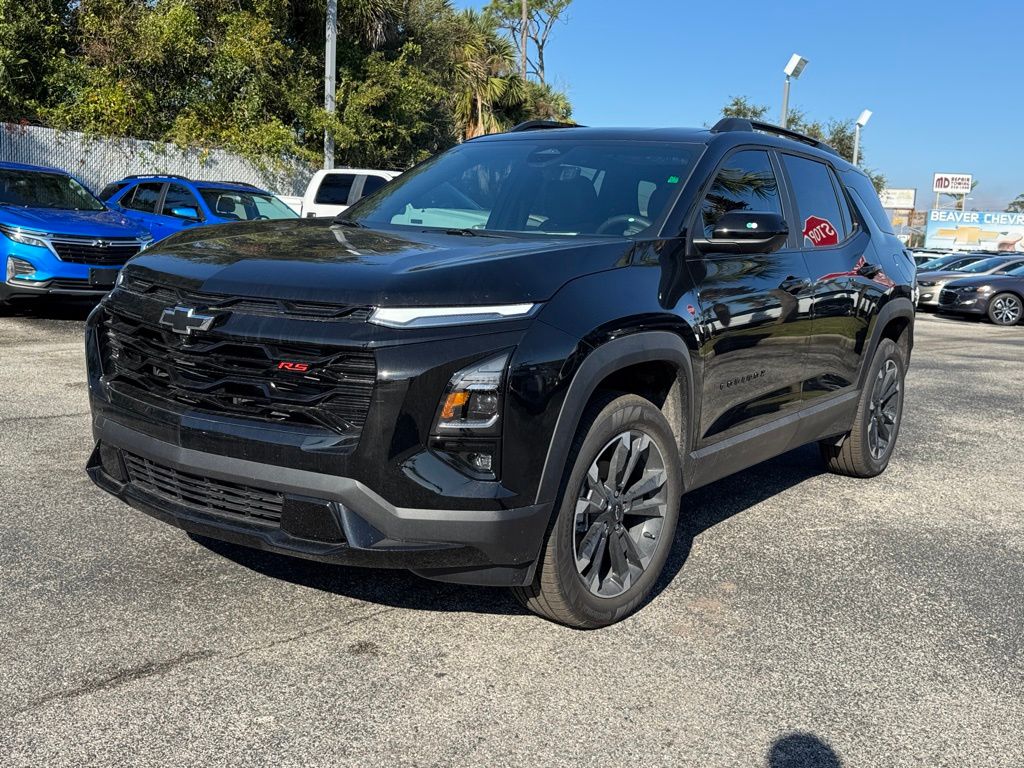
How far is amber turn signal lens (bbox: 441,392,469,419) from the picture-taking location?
296 cm

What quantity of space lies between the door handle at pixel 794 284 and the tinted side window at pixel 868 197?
1.30 meters

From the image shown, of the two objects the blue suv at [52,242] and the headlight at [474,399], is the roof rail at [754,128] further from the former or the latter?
the blue suv at [52,242]

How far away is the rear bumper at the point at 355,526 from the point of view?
9.81 feet

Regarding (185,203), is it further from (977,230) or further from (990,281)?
(977,230)

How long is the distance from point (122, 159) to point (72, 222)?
11.1m

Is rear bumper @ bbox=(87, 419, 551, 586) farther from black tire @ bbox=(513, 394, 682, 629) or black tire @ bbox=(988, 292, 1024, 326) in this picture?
black tire @ bbox=(988, 292, 1024, 326)

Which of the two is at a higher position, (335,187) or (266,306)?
(335,187)

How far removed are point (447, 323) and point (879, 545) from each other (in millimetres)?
2769

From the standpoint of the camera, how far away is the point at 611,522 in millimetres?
3547

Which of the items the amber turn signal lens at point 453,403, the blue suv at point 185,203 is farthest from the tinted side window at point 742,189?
the blue suv at point 185,203

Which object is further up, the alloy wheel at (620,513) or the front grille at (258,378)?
the front grille at (258,378)

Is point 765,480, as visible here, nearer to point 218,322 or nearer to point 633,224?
point 633,224

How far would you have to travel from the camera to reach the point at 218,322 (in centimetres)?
315

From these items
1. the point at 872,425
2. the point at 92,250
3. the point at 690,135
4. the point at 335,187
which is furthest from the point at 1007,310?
the point at 690,135
